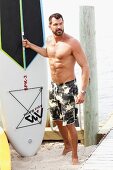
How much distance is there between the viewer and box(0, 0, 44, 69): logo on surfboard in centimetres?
506

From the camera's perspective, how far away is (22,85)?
5.20 meters

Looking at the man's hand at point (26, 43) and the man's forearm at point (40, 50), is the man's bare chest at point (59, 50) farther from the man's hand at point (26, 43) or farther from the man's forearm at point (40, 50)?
the man's hand at point (26, 43)

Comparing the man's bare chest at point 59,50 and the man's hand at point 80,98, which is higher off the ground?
the man's bare chest at point 59,50

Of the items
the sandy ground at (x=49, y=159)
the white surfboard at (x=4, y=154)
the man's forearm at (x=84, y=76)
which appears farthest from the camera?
the sandy ground at (x=49, y=159)

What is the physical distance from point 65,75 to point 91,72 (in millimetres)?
671

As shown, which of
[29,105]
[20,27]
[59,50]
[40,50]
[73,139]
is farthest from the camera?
[29,105]

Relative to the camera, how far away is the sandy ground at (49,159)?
4895 millimetres

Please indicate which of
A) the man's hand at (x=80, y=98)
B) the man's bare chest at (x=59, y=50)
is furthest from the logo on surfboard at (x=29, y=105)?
the man's hand at (x=80, y=98)

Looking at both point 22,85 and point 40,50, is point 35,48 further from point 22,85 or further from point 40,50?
point 22,85

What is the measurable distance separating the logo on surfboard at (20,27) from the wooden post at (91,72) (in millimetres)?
529

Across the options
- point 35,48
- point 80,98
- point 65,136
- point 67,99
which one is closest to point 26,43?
point 35,48

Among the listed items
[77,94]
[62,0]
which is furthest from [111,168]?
[62,0]

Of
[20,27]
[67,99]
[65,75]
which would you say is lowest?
[67,99]

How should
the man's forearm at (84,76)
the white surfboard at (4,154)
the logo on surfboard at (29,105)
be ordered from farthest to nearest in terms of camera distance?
the logo on surfboard at (29,105) < the man's forearm at (84,76) < the white surfboard at (4,154)
